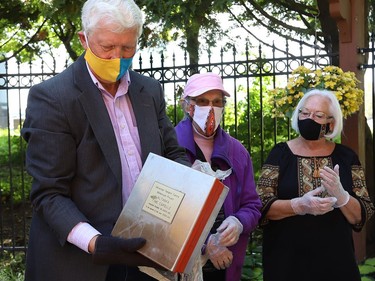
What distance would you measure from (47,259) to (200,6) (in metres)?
4.35

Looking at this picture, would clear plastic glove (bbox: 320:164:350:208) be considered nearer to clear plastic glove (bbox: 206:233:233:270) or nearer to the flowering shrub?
clear plastic glove (bbox: 206:233:233:270)

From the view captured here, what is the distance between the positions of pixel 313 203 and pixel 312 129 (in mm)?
476

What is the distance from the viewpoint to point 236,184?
127 inches

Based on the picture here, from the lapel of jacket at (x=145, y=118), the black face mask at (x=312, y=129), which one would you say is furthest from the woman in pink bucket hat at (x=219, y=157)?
the lapel of jacket at (x=145, y=118)

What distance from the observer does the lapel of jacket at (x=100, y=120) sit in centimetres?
190

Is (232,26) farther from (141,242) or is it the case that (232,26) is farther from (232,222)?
(141,242)

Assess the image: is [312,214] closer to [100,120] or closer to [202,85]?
[202,85]

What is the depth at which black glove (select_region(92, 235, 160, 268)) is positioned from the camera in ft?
5.68

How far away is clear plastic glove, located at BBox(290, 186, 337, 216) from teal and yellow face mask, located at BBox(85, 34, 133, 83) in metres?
1.52

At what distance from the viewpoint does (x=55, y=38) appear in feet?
39.5

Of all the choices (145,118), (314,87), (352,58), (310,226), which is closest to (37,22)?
(352,58)

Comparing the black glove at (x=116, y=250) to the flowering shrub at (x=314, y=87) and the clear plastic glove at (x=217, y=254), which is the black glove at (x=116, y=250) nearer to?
the clear plastic glove at (x=217, y=254)

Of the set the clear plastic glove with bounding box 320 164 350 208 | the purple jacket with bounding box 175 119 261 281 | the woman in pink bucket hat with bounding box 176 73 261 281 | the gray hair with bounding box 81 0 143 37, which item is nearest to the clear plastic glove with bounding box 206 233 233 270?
the woman in pink bucket hat with bounding box 176 73 261 281

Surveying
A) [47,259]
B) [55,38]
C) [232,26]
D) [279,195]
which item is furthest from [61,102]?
[55,38]
